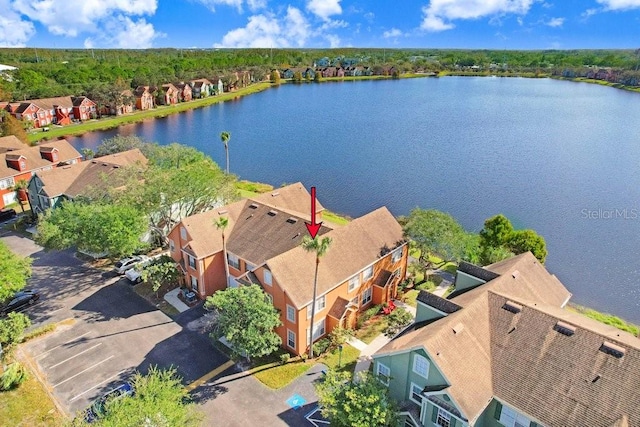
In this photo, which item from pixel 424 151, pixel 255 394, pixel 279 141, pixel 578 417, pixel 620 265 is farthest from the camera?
pixel 279 141

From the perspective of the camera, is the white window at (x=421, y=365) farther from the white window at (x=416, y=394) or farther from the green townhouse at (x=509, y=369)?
the white window at (x=416, y=394)

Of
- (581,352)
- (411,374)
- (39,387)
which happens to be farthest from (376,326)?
(39,387)

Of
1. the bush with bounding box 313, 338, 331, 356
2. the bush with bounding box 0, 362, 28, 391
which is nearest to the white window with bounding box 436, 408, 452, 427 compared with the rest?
the bush with bounding box 313, 338, 331, 356

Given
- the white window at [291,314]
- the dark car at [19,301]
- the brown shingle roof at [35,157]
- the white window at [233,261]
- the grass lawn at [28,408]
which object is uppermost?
the brown shingle roof at [35,157]

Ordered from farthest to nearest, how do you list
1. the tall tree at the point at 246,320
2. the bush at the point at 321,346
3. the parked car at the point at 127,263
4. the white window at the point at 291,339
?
the parked car at the point at 127,263 → the bush at the point at 321,346 → the white window at the point at 291,339 → the tall tree at the point at 246,320

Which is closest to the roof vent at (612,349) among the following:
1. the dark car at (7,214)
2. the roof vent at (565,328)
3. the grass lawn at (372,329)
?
the roof vent at (565,328)

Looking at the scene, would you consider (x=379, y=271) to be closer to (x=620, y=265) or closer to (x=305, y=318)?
(x=305, y=318)
